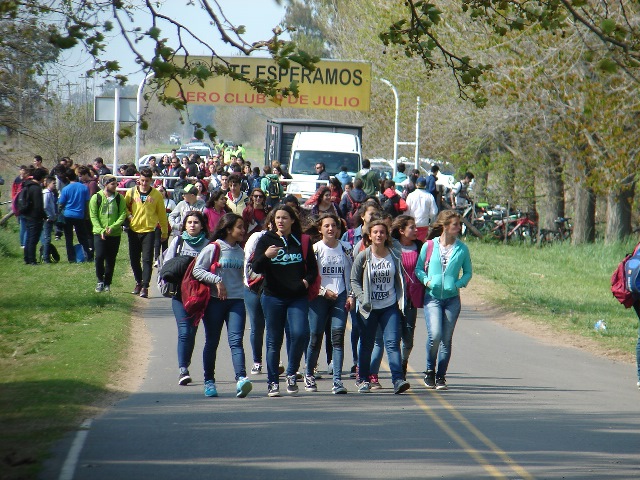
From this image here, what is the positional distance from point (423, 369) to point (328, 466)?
504 centimetres

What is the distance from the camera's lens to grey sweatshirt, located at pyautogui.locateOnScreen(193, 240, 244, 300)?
32.2 feet

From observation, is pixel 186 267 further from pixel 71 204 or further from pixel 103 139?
pixel 103 139

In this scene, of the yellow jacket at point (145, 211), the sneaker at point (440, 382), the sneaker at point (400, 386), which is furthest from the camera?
the yellow jacket at point (145, 211)

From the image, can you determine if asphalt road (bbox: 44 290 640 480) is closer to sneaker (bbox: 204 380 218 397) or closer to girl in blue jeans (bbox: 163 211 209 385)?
sneaker (bbox: 204 380 218 397)

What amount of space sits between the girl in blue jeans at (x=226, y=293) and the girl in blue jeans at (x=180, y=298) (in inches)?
13.3

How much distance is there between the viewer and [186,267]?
10.2 m

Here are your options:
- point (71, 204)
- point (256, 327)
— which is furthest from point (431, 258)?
point (71, 204)

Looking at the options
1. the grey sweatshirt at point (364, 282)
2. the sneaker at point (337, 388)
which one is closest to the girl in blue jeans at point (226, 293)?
the sneaker at point (337, 388)

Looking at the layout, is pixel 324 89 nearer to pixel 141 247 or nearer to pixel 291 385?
pixel 141 247

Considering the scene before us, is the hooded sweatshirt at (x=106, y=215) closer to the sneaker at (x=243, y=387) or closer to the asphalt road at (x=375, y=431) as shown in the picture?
the asphalt road at (x=375, y=431)

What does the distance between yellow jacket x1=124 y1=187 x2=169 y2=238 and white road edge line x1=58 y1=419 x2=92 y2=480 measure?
26.3 feet

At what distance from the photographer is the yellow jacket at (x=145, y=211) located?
16469mm

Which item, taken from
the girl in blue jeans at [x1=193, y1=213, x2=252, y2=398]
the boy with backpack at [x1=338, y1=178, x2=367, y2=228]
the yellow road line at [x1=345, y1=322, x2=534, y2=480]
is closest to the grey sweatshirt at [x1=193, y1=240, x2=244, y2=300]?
the girl in blue jeans at [x1=193, y1=213, x2=252, y2=398]

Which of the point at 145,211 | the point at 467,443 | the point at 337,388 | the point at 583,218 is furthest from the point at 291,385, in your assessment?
the point at 583,218
